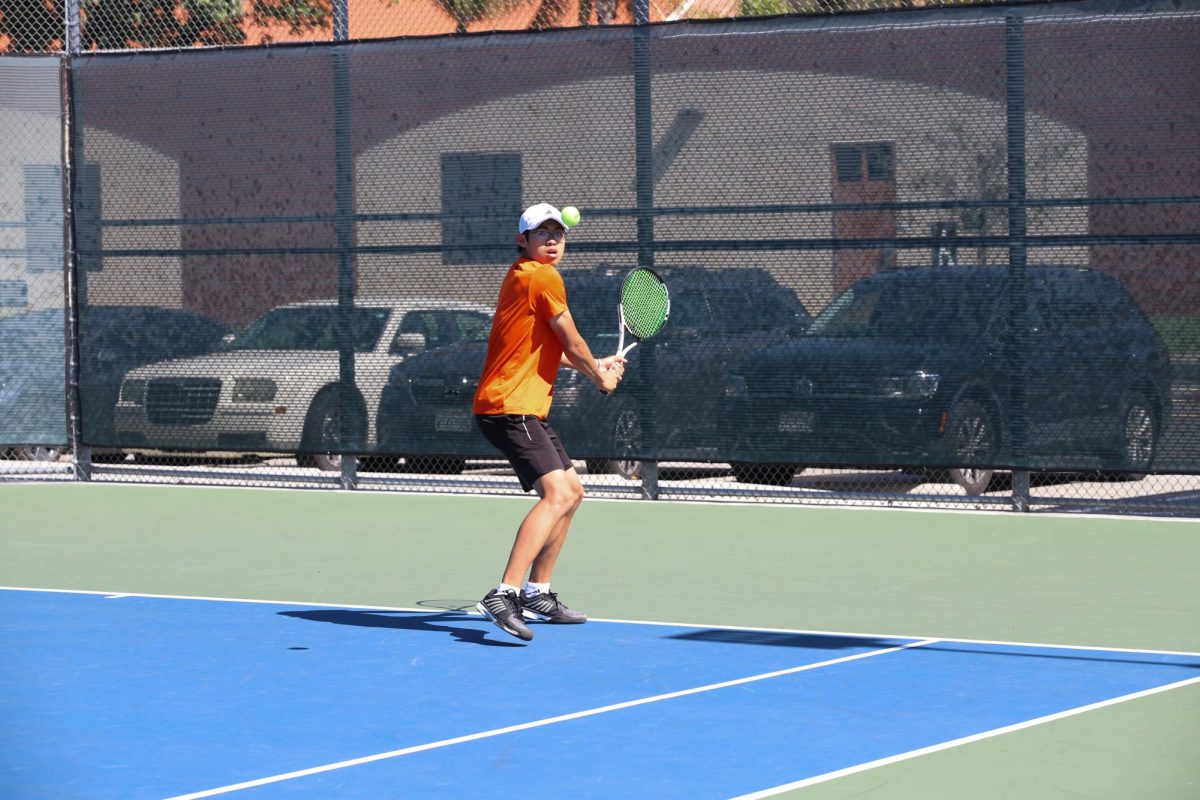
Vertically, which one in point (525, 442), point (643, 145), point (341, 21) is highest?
point (341, 21)

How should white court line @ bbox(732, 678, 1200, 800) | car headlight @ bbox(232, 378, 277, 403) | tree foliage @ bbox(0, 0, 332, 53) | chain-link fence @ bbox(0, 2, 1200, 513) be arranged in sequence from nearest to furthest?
1. white court line @ bbox(732, 678, 1200, 800)
2. chain-link fence @ bbox(0, 2, 1200, 513)
3. car headlight @ bbox(232, 378, 277, 403)
4. tree foliage @ bbox(0, 0, 332, 53)

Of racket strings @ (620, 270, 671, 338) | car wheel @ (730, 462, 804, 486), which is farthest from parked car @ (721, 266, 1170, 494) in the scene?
racket strings @ (620, 270, 671, 338)

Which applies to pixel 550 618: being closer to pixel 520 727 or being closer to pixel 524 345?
pixel 524 345

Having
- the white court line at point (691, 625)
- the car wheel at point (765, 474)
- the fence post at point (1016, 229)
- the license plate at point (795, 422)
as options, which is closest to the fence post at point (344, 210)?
the car wheel at point (765, 474)

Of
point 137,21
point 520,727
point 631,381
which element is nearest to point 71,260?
point 137,21

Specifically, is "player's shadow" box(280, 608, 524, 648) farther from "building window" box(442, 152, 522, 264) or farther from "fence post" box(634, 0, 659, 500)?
"building window" box(442, 152, 522, 264)

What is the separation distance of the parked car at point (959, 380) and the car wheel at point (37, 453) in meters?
5.67

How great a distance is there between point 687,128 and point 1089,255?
2780 mm

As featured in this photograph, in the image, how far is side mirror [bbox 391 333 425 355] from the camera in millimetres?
Result: 14078

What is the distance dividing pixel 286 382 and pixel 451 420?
1340mm

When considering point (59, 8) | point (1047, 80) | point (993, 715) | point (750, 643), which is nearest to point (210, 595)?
point (750, 643)

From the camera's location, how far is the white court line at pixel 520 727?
19.1 feet

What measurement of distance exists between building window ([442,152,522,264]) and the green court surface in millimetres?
1723

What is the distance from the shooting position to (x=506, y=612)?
822 centimetres
